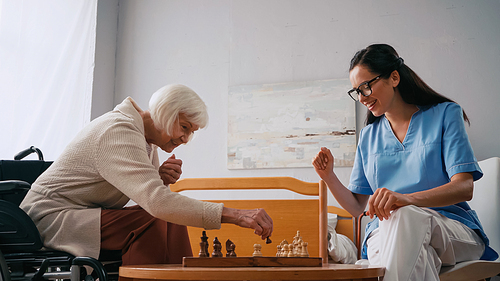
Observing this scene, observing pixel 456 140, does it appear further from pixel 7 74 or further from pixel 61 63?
pixel 61 63

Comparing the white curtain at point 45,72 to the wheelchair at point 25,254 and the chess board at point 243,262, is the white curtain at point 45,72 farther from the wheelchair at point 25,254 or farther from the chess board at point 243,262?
the chess board at point 243,262

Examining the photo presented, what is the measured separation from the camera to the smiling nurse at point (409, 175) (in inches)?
49.5

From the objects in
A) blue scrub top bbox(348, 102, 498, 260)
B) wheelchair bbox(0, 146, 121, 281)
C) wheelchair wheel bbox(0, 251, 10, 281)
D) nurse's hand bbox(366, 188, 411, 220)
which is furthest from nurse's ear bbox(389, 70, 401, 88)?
wheelchair wheel bbox(0, 251, 10, 281)

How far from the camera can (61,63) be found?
363cm

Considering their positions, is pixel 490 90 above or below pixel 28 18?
below

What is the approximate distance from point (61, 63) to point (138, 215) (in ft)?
8.45

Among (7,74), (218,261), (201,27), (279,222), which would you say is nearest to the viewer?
(218,261)

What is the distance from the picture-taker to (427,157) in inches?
63.0

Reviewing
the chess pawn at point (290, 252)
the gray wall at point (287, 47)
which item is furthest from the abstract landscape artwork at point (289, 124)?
the chess pawn at point (290, 252)

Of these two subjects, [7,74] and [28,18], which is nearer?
[7,74]

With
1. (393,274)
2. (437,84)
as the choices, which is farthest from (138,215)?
(437,84)

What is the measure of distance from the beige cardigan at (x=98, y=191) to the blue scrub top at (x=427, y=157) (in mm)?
708

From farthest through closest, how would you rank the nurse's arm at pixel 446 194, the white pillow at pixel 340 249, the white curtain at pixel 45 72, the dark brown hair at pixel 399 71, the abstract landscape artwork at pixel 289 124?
the abstract landscape artwork at pixel 289 124 → the white curtain at pixel 45 72 → the white pillow at pixel 340 249 → the dark brown hair at pixel 399 71 → the nurse's arm at pixel 446 194

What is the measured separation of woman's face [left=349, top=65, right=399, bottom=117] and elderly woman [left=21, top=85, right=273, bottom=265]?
68 cm
